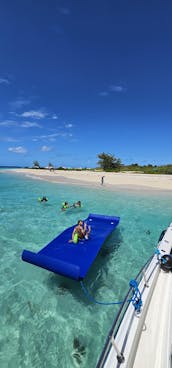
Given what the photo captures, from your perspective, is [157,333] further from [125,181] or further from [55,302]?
[125,181]

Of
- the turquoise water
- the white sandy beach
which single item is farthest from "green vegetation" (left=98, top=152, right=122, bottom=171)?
the turquoise water

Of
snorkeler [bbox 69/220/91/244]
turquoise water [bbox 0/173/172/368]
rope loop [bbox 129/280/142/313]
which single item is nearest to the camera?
rope loop [bbox 129/280/142/313]

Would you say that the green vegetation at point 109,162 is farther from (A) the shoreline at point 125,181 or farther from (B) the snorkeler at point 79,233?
(B) the snorkeler at point 79,233

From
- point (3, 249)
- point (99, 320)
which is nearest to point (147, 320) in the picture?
point (99, 320)

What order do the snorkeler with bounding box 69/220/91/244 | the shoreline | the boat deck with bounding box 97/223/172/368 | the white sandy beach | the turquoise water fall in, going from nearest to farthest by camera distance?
the boat deck with bounding box 97/223/172/368 < the turquoise water < the snorkeler with bounding box 69/220/91/244 < the shoreline < the white sandy beach

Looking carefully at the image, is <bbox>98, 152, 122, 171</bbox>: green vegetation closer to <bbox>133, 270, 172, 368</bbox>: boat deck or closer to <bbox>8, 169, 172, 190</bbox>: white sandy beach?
<bbox>8, 169, 172, 190</bbox>: white sandy beach

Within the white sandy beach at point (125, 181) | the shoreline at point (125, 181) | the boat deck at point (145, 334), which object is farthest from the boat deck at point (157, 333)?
the white sandy beach at point (125, 181)

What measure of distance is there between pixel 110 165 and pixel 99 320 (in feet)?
200

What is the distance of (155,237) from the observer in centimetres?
911

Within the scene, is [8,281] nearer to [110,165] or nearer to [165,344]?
[165,344]

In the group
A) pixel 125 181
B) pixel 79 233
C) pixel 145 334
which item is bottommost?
pixel 145 334

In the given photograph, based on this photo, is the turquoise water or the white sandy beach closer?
the turquoise water

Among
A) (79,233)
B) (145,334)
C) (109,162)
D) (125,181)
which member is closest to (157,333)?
(145,334)

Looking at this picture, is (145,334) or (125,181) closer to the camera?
(145,334)
